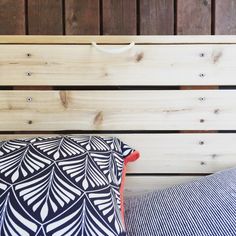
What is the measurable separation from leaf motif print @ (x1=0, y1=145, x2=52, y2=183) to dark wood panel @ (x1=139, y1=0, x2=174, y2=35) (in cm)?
51

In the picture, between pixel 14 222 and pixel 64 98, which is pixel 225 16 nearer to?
pixel 64 98

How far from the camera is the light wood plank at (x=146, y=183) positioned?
40.4 inches

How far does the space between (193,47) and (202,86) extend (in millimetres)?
122

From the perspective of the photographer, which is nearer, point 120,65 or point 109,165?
point 109,165

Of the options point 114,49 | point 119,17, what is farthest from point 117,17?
point 114,49

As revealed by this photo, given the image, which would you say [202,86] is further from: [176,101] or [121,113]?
[121,113]

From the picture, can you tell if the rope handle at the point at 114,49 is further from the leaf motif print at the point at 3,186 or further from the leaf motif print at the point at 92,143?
the leaf motif print at the point at 3,186

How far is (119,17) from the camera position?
998 mm

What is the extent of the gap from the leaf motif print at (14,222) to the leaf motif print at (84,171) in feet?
0.43

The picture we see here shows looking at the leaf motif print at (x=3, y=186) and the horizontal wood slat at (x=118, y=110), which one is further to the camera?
the horizontal wood slat at (x=118, y=110)

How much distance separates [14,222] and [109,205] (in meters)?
0.18

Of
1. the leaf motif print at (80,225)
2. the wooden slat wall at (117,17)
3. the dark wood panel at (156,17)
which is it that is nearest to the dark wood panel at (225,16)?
the wooden slat wall at (117,17)

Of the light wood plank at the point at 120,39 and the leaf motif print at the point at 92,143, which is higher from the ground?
the light wood plank at the point at 120,39

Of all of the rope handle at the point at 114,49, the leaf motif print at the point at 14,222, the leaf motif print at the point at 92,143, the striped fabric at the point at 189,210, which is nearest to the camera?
the leaf motif print at the point at 14,222
